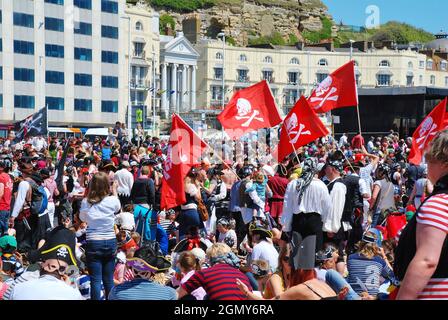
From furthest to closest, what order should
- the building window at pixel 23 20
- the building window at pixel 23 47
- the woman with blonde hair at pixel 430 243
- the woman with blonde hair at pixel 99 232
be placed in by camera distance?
the building window at pixel 23 47 → the building window at pixel 23 20 → the woman with blonde hair at pixel 99 232 → the woman with blonde hair at pixel 430 243

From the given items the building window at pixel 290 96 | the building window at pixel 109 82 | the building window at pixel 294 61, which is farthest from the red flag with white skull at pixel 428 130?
the building window at pixel 294 61

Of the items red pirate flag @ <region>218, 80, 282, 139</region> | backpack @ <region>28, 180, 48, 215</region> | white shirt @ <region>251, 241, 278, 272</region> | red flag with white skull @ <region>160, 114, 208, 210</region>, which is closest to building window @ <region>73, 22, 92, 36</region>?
red pirate flag @ <region>218, 80, 282, 139</region>

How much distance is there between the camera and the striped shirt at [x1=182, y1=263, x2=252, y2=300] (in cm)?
642

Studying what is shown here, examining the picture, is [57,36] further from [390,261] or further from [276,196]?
[390,261]

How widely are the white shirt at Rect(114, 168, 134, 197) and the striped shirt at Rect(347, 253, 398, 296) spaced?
6779mm

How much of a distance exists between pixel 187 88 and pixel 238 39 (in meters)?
45.8

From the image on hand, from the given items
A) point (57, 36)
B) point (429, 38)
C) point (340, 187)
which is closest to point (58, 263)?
point (340, 187)

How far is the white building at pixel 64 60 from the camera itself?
218ft

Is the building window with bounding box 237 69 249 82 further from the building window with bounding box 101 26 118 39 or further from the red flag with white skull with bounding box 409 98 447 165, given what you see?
the red flag with white skull with bounding box 409 98 447 165

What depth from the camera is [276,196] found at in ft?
44.2

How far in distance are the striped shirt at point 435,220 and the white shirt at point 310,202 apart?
208 inches

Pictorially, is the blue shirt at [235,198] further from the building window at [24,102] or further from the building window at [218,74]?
the building window at [218,74]

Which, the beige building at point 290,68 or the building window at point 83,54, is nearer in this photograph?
the building window at point 83,54

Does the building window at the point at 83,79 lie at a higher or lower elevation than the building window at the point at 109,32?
lower
